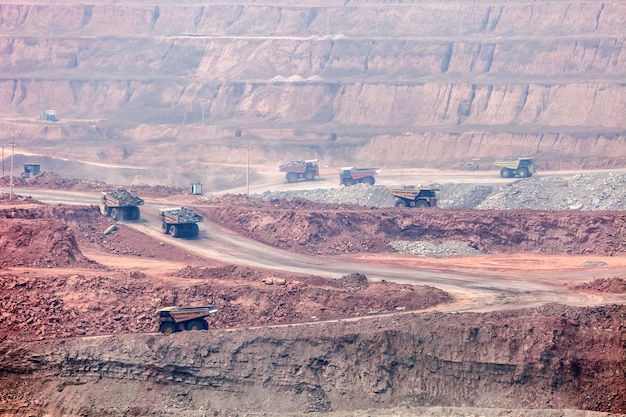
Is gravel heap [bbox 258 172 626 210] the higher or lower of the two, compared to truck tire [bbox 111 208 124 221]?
higher

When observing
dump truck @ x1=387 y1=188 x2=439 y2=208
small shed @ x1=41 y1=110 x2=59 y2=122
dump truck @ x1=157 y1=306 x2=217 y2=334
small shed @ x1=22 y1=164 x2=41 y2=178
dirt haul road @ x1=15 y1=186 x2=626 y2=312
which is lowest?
dump truck @ x1=157 y1=306 x2=217 y2=334

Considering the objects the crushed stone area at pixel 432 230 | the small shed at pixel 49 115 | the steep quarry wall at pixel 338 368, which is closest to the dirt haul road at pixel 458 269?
the crushed stone area at pixel 432 230

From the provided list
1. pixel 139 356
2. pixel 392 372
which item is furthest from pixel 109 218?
pixel 392 372

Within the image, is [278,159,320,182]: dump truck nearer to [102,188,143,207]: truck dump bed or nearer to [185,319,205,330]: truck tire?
[102,188,143,207]: truck dump bed

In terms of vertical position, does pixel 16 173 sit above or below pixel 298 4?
below

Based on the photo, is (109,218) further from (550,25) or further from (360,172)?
(550,25)

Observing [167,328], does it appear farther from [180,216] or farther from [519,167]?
[519,167]

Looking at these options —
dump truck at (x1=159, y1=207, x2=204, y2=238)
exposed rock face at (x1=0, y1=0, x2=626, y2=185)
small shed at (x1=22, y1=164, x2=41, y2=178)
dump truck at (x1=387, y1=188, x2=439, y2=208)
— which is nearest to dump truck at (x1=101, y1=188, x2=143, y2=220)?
dump truck at (x1=159, y1=207, x2=204, y2=238)
